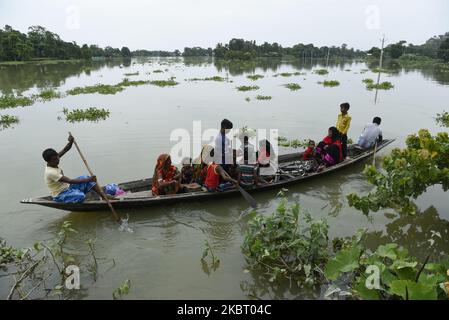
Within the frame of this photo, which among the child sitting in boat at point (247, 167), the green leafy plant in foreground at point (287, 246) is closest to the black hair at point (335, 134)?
the child sitting in boat at point (247, 167)

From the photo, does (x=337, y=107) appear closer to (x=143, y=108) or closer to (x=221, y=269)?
(x=143, y=108)

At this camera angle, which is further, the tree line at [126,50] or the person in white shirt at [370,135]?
the tree line at [126,50]

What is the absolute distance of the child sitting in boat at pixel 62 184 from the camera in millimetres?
5469

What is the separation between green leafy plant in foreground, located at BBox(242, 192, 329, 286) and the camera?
4.49m

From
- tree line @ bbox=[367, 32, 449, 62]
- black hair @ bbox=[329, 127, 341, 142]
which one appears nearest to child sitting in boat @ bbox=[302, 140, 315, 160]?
black hair @ bbox=[329, 127, 341, 142]

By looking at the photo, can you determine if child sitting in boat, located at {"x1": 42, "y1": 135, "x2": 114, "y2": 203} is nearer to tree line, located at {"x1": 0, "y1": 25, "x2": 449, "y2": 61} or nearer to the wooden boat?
the wooden boat

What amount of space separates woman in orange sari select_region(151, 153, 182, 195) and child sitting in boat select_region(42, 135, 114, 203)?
3.43 feet

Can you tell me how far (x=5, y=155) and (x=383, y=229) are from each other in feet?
32.7

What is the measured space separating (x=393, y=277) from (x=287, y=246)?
1.35m

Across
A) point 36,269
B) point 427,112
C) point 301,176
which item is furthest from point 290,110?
point 36,269

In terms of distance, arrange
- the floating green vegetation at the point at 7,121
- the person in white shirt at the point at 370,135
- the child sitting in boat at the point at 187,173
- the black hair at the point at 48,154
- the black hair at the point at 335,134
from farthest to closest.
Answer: the floating green vegetation at the point at 7,121
the person in white shirt at the point at 370,135
the black hair at the point at 335,134
the child sitting in boat at the point at 187,173
the black hair at the point at 48,154

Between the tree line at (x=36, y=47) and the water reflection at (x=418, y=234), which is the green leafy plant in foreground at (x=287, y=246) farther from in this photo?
the tree line at (x=36, y=47)

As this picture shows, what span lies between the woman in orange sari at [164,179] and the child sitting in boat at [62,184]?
41.2 inches
